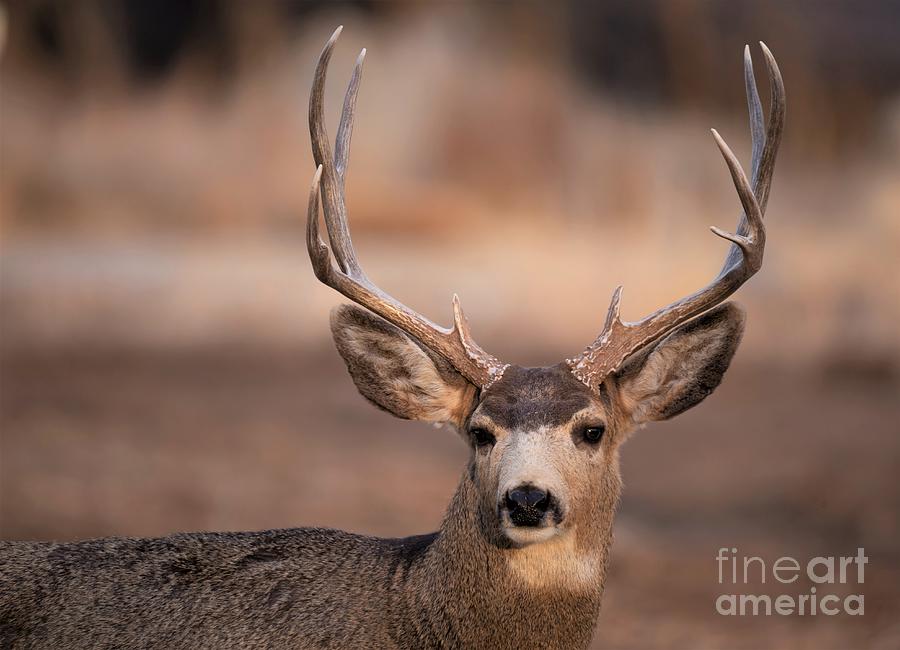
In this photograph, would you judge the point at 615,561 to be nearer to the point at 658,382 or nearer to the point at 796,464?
the point at 796,464

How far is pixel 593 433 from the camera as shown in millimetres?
4461

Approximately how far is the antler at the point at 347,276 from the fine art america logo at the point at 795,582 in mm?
4680

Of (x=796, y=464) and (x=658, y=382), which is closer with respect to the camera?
(x=658, y=382)

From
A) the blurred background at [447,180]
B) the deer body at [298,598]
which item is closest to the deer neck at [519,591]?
the deer body at [298,598]

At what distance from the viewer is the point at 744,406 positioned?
53.6ft

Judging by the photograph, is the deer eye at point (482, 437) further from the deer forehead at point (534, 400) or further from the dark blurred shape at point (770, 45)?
the dark blurred shape at point (770, 45)

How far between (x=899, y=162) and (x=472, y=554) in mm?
17319

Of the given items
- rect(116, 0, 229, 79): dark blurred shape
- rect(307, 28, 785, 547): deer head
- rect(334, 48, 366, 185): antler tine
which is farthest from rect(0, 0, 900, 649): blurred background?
rect(307, 28, 785, 547): deer head

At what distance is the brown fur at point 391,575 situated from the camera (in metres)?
4.26

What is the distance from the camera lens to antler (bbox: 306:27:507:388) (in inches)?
183

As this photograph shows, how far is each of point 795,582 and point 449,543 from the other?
568 cm

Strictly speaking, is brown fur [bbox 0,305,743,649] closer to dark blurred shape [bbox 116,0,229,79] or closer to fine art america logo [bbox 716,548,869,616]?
fine art america logo [bbox 716,548,869,616]

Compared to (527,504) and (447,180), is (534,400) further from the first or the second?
(447,180)

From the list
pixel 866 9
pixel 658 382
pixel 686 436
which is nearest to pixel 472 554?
pixel 658 382
